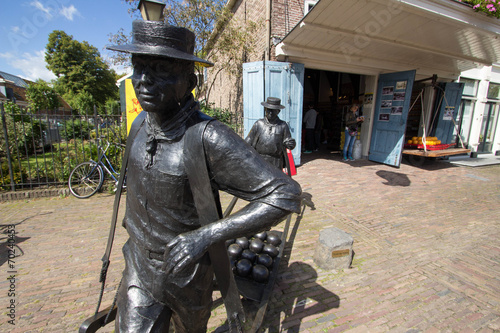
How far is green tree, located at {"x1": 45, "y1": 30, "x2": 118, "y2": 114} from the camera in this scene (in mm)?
33531

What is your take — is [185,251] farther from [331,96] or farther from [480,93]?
[480,93]

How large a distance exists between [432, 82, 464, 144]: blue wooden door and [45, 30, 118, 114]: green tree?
3696 cm

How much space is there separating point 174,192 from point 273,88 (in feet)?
24.1

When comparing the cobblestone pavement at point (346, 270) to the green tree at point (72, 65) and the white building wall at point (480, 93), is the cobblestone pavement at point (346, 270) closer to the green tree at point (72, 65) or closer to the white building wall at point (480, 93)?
the white building wall at point (480, 93)

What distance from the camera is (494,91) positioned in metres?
12.0

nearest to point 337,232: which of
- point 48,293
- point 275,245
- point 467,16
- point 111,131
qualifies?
point 275,245

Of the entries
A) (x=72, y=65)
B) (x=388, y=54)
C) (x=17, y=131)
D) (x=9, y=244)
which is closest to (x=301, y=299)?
(x=9, y=244)

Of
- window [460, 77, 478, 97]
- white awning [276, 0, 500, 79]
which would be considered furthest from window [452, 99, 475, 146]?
white awning [276, 0, 500, 79]

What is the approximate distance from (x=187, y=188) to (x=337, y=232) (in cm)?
300

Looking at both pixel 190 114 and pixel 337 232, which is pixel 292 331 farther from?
pixel 190 114

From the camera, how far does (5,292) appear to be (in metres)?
2.86

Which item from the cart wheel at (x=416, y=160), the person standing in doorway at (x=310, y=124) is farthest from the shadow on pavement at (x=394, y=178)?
the person standing in doorway at (x=310, y=124)

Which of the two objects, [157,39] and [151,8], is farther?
[151,8]

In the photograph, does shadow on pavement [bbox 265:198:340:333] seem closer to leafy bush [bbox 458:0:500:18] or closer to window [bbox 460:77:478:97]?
leafy bush [bbox 458:0:500:18]
